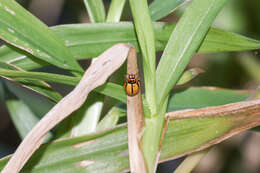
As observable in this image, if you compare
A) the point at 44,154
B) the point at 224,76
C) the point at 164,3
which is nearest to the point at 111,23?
the point at 164,3

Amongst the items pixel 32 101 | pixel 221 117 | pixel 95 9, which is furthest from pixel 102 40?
pixel 32 101

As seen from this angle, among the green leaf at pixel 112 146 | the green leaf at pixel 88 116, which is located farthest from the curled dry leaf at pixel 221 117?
the green leaf at pixel 88 116

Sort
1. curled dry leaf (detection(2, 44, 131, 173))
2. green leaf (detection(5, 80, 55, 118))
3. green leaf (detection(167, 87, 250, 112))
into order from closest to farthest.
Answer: curled dry leaf (detection(2, 44, 131, 173)), green leaf (detection(167, 87, 250, 112)), green leaf (detection(5, 80, 55, 118))

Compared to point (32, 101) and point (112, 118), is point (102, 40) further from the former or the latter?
point (32, 101)

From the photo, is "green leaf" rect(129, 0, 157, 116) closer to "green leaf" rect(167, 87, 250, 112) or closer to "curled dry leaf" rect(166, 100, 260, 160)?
"curled dry leaf" rect(166, 100, 260, 160)

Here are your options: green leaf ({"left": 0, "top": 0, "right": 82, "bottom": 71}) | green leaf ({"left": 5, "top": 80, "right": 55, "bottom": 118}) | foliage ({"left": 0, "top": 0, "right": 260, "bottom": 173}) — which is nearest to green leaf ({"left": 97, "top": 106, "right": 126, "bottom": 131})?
foliage ({"left": 0, "top": 0, "right": 260, "bottom": 173})

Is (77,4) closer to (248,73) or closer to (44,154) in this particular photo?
(248,73)
